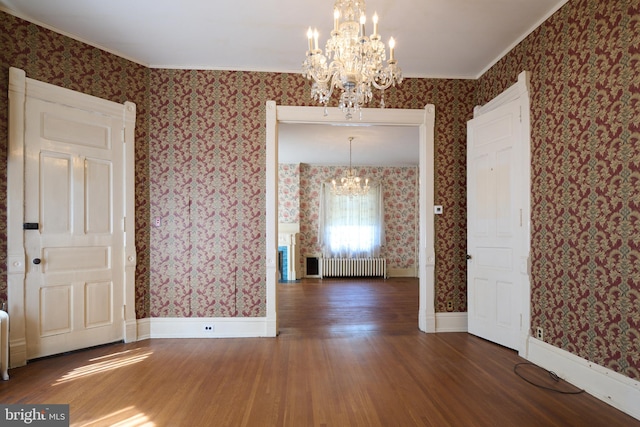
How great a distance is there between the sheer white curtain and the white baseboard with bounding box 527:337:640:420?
578 cm

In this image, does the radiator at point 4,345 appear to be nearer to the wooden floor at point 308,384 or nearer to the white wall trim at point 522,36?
the wooden floor at point 308,384

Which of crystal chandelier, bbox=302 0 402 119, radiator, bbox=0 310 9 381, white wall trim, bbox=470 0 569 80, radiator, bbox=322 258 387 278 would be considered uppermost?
white wall trim, bbox=470 0 569 80

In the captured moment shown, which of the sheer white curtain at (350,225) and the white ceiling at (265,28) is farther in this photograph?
the sheer white curtain at (350,225)

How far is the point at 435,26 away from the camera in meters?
3.01

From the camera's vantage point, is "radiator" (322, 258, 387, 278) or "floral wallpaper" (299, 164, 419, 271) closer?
"radiator" (322, 258, 387, 278)

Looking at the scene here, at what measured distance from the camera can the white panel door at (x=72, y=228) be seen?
2.98 metres

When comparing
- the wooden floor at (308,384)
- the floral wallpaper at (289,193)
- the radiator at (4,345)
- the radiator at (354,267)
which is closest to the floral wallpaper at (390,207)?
the floral wallpaper at (289,193)

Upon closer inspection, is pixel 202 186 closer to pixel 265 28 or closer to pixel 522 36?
pixel 265 28

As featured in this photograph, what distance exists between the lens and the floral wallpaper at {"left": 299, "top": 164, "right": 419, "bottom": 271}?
8.79m

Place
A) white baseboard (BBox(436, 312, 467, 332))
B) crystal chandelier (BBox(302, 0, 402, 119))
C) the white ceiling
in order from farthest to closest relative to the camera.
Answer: white baseboard (BBox(436, 312, 467, 332)), the white ceiling, crystal chandelier (BBox(302, 0, 402, 119))

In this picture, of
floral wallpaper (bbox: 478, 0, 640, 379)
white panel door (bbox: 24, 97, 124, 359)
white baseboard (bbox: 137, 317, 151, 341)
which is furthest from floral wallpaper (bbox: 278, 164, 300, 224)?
floral wallpaper (bbox: 478, 0, 640, 379)

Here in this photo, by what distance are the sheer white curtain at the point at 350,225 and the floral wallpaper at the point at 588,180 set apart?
5.74 m

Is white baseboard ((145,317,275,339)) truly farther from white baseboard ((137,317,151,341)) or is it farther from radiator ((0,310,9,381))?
radiator ((0,310,9,381))

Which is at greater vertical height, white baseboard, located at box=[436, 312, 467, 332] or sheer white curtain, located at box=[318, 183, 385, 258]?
sheer white curtain, located at box=[318, 183, 385, 258]
